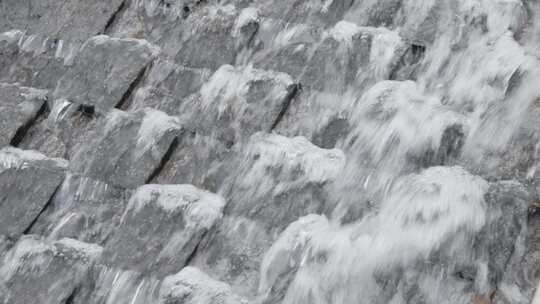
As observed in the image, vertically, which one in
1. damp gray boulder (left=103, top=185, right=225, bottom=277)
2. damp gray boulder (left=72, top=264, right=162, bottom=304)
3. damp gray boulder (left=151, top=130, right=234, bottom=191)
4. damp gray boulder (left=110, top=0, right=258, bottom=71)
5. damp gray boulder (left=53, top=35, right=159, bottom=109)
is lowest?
damp gray boulder (left=72, top=264, right=162, bottom=304)

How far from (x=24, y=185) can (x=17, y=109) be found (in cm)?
38

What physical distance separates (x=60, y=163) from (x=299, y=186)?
34.7 inches

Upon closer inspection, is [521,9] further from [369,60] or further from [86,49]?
[86,49]

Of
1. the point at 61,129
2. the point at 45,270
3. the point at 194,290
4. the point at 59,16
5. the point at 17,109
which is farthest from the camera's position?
the point at 59,16

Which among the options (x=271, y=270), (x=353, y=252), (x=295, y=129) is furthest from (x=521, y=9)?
(x=271, y=270)

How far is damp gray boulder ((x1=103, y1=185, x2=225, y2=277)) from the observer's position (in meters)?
1.99

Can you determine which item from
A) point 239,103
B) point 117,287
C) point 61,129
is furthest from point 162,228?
point 61,129

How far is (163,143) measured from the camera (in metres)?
2.29

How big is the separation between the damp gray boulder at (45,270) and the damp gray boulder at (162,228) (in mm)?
94

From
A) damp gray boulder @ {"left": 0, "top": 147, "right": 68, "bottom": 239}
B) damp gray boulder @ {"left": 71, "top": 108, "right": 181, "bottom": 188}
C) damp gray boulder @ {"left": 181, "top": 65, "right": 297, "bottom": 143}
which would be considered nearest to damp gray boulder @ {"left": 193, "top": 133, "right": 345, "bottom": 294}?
damp gray boulder @ {"left": 181, "top": 65, "right": 297, "bottom": 143}

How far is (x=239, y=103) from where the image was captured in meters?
2.29

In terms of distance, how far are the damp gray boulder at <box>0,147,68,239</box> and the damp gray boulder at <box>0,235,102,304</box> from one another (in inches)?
4.0

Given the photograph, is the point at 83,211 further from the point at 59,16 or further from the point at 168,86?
the point at 59,16

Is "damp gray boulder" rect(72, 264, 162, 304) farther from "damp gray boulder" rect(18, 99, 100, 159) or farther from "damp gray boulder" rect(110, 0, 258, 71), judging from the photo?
"damp gray boulder" rect(110, 0, 258, 71)
